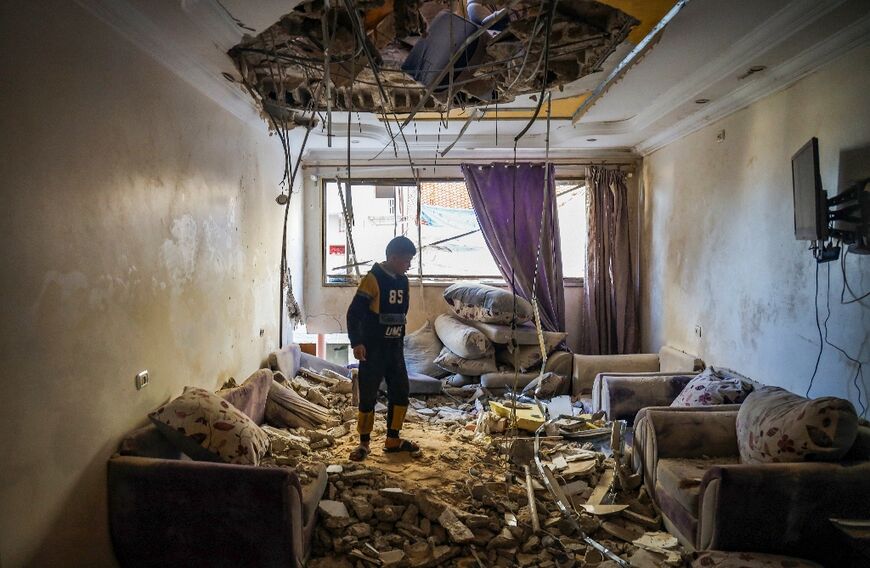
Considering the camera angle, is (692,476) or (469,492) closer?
(692,476)

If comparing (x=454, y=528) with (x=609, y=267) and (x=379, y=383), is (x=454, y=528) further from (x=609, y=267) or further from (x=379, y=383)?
(x=609, y=267)

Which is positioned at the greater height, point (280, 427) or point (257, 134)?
point (257, 134)

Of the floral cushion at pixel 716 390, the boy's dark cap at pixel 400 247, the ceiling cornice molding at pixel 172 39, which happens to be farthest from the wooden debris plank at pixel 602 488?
the ceiling cornice molding at pixel 172 39

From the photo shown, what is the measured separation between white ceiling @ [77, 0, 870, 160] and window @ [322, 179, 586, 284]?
5.36 ft

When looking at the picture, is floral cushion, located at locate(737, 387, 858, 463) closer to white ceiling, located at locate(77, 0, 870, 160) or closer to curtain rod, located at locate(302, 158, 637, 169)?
white ceiling, located at locate(77, 0, 870, 160)

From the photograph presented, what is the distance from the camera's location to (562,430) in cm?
408

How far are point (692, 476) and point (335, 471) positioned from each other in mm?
1918

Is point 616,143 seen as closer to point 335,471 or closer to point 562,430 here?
point 562,430

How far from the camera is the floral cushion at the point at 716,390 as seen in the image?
3.53m

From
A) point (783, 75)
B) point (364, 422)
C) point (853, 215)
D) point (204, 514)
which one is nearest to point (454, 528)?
point (204, 514)

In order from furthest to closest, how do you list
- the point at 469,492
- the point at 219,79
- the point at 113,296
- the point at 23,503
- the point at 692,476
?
the point at 219,79
the point at 469,492
the point at 692,476
the point at 113,296
the point at 23,503

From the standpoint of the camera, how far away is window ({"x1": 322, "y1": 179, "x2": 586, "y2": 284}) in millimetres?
6863

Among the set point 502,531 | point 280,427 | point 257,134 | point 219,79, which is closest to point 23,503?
point 502,531

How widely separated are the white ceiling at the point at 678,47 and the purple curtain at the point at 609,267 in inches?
47.3
